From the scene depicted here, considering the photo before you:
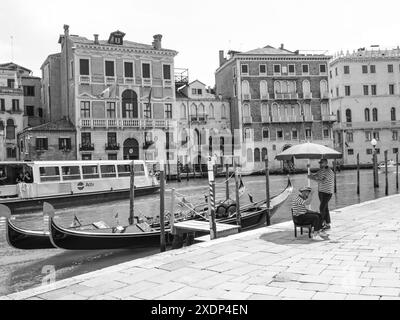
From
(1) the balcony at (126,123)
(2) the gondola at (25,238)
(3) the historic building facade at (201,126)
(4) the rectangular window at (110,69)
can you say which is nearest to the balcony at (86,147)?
(1) the balcony at (126,123)

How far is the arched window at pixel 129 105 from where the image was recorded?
120 feet

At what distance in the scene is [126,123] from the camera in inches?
1426

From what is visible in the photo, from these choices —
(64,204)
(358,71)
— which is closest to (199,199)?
(64,204)

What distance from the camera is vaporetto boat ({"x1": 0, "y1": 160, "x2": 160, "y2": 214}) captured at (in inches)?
825

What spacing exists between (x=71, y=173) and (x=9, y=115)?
16.6 m

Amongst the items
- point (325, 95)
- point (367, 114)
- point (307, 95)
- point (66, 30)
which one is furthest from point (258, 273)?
point (367, 114)

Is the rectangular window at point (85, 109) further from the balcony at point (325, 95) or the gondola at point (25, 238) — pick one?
the gondola at point (25, 238)

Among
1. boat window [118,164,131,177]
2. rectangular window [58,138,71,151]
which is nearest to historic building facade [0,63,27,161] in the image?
rectangular window [58,138,71,151]

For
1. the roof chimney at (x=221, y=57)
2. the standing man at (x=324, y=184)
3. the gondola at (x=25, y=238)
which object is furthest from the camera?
the roof chimney at (x=221, y=57)

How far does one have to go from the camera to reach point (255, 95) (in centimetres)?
4406

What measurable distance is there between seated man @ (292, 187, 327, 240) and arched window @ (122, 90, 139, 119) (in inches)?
1173

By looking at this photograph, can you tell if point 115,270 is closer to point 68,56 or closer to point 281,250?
point 281,250

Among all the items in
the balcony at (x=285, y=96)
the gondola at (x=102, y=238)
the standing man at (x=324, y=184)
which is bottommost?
the gondola at (x=102, y=238)

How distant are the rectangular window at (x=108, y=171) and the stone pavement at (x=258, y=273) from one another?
16909 millimetres
